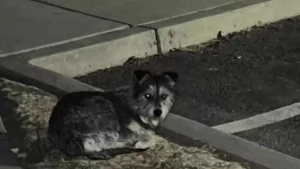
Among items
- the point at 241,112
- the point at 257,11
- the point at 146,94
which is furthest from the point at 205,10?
the point at 146,94

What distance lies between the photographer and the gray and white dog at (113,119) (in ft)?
17.9

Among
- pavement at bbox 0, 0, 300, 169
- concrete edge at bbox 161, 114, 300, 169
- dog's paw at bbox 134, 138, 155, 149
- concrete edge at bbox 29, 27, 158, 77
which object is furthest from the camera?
concrete edge at bbox 29, 27, 158, 77

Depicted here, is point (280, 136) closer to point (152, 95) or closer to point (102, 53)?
point (152, 95)

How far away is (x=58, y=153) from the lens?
568cm

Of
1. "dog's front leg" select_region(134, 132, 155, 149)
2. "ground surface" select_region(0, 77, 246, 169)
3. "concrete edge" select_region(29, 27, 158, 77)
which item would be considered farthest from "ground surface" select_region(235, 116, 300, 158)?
"concrete edge" select_region(29, 27, 158, 77)

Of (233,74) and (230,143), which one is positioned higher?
(233,74)

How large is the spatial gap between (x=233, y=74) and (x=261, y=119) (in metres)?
1.24

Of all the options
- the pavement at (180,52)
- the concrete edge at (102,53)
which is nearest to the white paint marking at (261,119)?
the pavement at (180,52)

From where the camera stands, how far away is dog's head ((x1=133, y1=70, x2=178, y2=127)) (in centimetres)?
542

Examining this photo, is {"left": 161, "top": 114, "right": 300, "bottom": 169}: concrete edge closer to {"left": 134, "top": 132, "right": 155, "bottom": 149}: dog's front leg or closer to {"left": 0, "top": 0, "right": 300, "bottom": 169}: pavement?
{"left": 0, "top": 0, "right": 300, "bottom": 169}: pavement

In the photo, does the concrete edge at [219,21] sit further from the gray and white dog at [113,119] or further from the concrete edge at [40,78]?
the gray and white dog at [113,119]

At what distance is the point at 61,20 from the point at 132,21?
2.82ft

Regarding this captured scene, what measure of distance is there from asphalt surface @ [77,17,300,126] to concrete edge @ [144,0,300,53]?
0.10 metres

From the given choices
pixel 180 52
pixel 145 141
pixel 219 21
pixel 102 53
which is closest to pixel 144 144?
pixel 145 141
